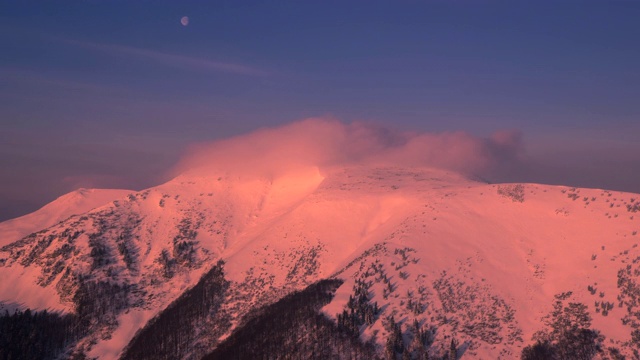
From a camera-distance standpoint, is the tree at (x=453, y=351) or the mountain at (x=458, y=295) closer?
the tree at (x=453, y=351)

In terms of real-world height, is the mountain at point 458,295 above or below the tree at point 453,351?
above

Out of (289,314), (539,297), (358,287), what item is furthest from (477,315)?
(289,314)

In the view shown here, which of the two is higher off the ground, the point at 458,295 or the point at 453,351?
the point at 458,295

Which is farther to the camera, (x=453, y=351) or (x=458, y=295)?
(x=458, y=295)

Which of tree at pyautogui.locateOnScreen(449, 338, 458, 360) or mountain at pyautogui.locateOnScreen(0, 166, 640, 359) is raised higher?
mountain at pyautogui.locateOnScreen(0, 166, 640, 359)

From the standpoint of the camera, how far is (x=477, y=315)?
139 m

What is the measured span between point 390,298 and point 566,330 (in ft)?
170

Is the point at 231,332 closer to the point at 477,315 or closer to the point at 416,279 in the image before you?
the point at 416,279

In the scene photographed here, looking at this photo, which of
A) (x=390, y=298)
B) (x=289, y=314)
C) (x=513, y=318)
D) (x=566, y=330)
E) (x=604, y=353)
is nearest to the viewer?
(x=604, y=353)

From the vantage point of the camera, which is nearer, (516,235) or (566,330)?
(566,330)

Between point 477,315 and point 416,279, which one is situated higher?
point 416,279

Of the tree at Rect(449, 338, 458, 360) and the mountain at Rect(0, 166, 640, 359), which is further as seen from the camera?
the mountain at Rect(0, 166, 640, 359)

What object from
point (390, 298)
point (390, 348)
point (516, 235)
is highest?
point (516, 235)

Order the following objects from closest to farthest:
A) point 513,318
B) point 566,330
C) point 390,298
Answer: point 566,330 → point 513,318 → point 390,298
